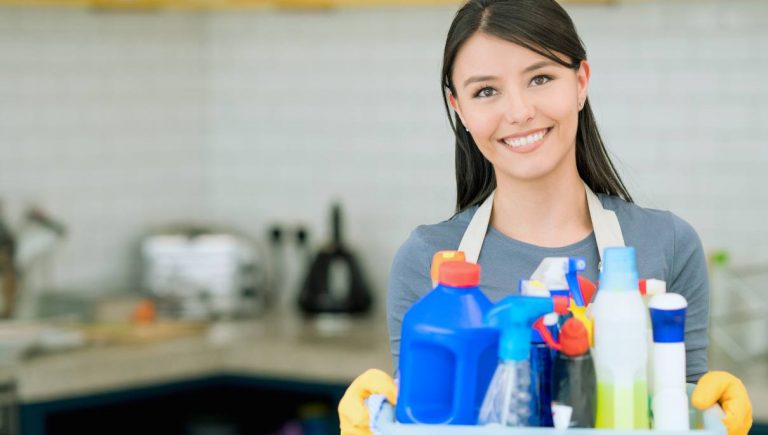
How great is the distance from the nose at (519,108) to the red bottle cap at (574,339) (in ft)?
1.41

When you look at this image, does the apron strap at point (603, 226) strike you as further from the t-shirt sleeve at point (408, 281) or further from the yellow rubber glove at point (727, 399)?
the yellow rubber glove at point (727, 399)

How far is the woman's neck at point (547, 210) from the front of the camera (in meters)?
1.88

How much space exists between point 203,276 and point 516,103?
10.4 ft

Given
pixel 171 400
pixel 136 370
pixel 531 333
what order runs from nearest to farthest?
pixel 531 333
pixel 136 370
pixel 171 400

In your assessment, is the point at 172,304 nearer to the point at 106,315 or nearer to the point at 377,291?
the point at 106,315

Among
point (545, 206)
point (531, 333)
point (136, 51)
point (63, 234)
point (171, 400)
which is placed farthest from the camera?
point (136, 51)

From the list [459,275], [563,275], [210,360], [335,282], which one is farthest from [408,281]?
[335,282]

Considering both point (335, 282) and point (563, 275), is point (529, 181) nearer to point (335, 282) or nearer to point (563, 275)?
point (563, 275)

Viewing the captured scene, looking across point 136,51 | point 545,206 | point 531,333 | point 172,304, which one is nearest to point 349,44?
point 136,51

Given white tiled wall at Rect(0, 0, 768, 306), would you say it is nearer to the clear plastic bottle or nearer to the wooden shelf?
the wooden shelf

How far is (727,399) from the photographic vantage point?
150 centimetres

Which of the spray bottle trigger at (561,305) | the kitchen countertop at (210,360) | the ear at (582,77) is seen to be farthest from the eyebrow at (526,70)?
the kitchen countertop at (210,360)

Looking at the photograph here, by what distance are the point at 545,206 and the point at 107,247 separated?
3.30 meters

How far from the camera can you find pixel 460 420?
137 cm
